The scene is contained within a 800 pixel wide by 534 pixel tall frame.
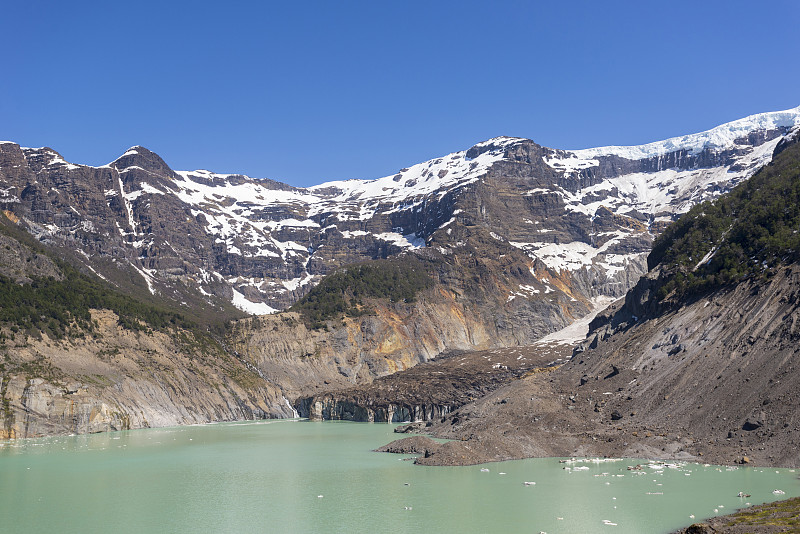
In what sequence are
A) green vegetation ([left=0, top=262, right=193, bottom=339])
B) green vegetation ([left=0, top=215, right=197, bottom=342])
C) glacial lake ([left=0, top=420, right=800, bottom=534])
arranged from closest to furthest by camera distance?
glacial lake ([left=0, top=420, right=800, bottom=534])
green vegetation ([left=0, top=215, right=197, bottom=342])
green vegetation ([left=0, top=262, right=193, bottom=339])

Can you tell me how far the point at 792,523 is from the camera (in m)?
32.8

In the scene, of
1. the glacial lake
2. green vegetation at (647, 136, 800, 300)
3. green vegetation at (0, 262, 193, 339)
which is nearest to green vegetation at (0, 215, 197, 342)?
green vegetation at (0, 262, 193, 339)

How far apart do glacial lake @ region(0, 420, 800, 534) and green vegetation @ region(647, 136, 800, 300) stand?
30602 mm

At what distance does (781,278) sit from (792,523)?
143 ft

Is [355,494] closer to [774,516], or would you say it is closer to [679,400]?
[774,516]

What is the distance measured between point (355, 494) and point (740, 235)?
57441mm

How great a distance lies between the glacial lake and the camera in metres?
40.3

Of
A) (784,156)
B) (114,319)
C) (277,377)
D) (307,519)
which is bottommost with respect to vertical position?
(307,519)

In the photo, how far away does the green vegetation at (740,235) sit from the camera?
3007 inches

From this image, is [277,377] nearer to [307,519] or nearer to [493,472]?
[493,472]

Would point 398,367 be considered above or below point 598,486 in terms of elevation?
above

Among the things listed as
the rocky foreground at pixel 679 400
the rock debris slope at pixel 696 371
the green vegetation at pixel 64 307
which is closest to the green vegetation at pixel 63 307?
the green vegetation at pixel 64 307

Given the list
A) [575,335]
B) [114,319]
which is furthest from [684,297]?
[575,335]

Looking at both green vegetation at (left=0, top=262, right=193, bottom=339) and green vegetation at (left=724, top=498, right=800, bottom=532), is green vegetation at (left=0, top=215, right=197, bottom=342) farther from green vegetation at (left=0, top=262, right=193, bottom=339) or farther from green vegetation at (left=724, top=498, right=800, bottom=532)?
green vegetation at (left=724, top=498, right=800, bottom=532)
